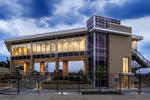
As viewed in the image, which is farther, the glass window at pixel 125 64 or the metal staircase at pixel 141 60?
the metal staircase at pixel 141 60

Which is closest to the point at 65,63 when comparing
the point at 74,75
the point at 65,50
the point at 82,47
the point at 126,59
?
the point at 65,50

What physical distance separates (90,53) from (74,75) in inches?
198

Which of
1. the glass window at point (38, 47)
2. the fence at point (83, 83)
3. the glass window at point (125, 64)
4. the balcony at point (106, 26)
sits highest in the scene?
the balcony at point (106, 26)

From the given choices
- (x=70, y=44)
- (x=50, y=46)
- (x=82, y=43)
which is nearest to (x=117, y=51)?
(x=82, y=43)

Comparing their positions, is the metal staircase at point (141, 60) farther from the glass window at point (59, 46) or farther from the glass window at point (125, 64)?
the glass window at point (59, 46)

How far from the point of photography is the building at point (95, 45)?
906 inches

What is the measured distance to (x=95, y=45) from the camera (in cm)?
2303

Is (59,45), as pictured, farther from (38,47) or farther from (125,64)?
(125,64)

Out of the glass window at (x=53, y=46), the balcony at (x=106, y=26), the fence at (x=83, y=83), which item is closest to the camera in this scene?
the fence at (x=83, y=83)

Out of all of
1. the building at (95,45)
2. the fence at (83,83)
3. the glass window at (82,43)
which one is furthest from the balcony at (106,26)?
the fence at (83,83)

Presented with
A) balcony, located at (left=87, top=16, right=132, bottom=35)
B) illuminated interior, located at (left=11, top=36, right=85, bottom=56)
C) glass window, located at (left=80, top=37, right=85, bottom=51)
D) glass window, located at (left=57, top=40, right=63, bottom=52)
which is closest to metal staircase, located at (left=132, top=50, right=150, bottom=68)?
balcony, located at (left=87, top=16, right=132, bottom=35)

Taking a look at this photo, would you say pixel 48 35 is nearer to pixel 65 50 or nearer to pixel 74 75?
pixel 65 50

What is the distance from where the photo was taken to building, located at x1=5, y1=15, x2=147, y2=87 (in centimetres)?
2302

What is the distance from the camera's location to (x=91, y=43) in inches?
958
